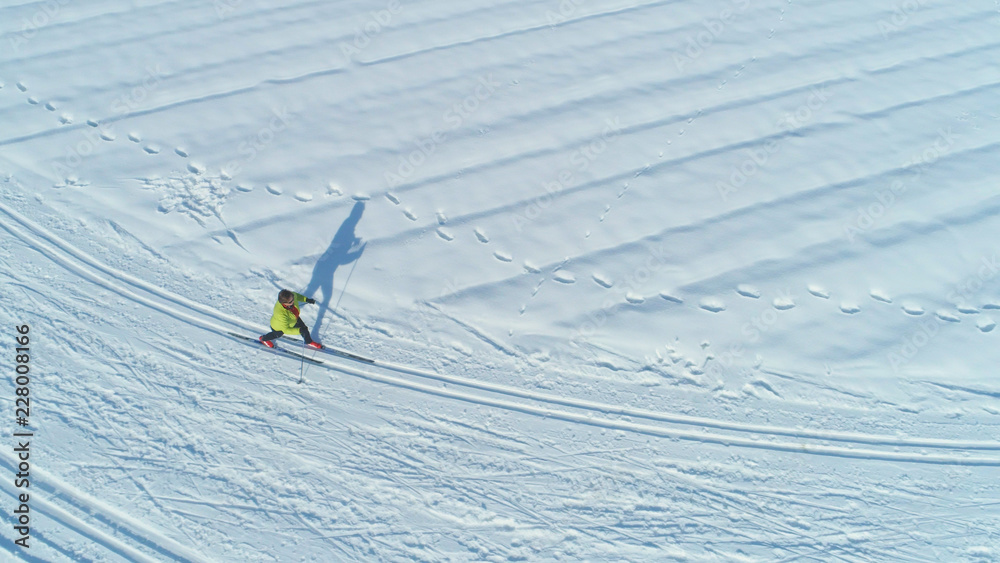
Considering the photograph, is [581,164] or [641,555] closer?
[641,555]

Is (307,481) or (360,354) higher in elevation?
(360,354)

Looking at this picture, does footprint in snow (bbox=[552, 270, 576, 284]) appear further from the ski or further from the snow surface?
the ski

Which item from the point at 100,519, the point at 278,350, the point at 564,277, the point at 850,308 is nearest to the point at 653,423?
the point at 564,277

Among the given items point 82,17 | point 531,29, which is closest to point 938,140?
point 531,29

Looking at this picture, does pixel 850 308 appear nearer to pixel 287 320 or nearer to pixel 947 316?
pixel 947 316

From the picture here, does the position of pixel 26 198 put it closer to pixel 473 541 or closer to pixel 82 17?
pixel 82 17

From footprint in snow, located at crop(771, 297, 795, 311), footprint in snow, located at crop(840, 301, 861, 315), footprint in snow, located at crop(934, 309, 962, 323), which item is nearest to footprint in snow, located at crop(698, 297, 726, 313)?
footprint in snow, located at crop(771, 297, 795, 311)

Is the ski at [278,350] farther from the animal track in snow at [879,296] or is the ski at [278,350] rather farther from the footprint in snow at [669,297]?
the animal track in snow at [879,296]
